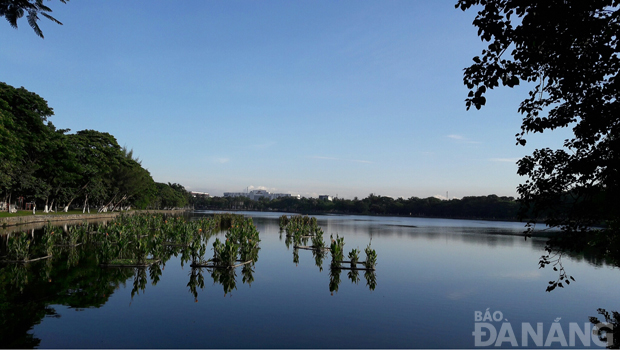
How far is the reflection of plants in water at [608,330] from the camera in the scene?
9.00 m

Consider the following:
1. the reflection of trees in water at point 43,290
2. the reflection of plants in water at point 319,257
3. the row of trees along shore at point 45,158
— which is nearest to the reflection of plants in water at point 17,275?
the reflection of trees in water at point 43,290

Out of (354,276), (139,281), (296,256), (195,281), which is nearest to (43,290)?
(139,281)

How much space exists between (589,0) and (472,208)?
119708mm

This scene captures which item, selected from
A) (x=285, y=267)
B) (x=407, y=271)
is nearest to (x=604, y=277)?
(x=407, y=271)

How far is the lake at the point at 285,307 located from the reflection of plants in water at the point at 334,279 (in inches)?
6.3

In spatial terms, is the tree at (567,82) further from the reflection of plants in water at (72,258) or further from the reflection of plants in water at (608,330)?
the reflection of plants in water at (72,258)

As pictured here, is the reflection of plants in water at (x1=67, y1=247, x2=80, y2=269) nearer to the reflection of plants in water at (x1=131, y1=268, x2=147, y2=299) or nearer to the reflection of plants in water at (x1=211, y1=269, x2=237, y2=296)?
the reflection of plants in water at (x1=131, y1=268, x2=147, y2=299)

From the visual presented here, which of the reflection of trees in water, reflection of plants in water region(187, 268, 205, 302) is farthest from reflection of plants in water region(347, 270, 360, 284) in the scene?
the reflection of trees in water

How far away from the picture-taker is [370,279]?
16.1 metres

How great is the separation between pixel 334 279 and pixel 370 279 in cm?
156

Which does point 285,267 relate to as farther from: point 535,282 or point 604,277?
point 604,277

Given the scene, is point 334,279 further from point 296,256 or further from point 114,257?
point 114,257

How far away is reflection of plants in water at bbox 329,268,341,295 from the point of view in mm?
14273

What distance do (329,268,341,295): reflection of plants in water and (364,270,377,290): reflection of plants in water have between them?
3.97 feet
